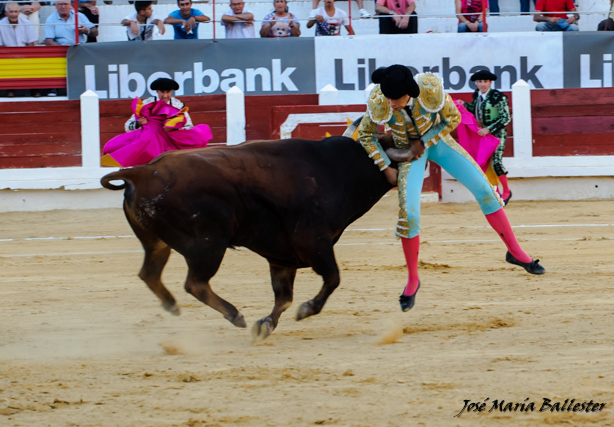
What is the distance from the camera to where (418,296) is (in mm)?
4145

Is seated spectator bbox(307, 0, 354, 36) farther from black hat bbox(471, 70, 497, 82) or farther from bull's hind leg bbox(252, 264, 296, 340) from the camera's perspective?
bull's hind leg bbox(252, 264, 296, 340)

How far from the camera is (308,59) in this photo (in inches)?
367

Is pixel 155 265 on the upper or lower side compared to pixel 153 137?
lower

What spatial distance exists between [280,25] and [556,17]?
3.10m

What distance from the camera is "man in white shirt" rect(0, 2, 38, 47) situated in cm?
930

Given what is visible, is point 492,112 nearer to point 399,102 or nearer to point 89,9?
point 399,102

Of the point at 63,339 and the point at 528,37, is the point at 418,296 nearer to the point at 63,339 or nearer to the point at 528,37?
the point at 63,339

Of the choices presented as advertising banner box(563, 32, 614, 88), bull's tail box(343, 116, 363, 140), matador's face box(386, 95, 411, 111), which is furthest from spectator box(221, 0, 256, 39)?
matador's face box(386, 95, 411, 111)

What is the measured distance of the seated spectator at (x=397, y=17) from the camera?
936 centimetres

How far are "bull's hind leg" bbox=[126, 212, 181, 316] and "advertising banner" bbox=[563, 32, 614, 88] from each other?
7044 millimetres

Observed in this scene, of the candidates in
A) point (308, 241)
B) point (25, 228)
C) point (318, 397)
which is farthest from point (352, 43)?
point (318, 397)

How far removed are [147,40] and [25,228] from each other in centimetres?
280
